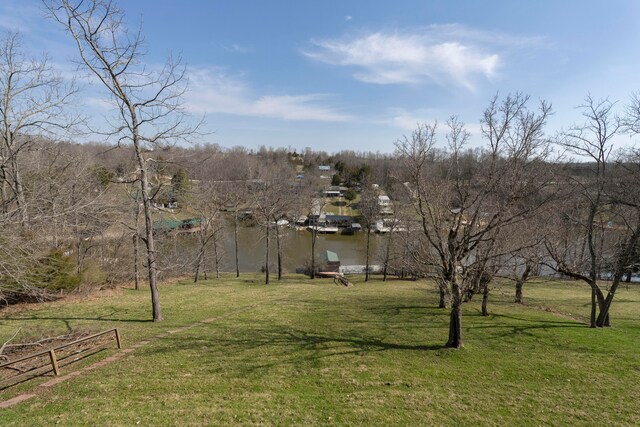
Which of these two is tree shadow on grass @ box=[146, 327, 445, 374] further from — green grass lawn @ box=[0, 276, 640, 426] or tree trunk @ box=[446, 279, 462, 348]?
tree trunk @ box=[446, 279, 462, 348]

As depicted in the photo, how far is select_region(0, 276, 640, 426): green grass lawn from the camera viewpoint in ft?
19.6

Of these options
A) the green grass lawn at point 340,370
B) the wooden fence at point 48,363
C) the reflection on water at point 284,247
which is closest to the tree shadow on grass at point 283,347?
the green grass lawn at point 340,370

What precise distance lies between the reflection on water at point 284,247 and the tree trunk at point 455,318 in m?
18.1

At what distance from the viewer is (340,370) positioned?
7.91 m

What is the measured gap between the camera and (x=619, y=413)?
249 inches

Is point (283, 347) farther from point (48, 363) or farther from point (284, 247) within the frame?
point (284, 247)

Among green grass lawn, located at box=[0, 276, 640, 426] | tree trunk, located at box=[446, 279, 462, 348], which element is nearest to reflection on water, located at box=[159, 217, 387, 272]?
green grass lawn, located at box=[0, 276, 640, 426]

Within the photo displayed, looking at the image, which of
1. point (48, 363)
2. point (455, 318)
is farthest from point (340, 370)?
point (48, 363)

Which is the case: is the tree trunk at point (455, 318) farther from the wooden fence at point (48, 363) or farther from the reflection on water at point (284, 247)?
the reflection on water at point (284, 247)

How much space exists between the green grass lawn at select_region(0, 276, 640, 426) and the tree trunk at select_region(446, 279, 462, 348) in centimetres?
49

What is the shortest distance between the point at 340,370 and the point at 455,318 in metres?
3.57

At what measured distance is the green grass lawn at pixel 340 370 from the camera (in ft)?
19.6

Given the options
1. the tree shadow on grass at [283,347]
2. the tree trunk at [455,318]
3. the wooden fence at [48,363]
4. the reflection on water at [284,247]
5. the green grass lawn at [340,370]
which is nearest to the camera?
the green grass lawn at [340,370]

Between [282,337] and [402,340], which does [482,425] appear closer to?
[402,340]
